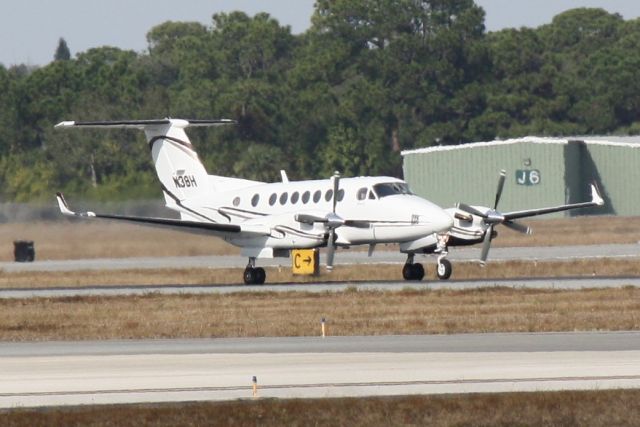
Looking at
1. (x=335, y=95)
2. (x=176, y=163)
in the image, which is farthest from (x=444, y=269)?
(x=335, y=95)

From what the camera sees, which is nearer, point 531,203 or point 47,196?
point 47,196

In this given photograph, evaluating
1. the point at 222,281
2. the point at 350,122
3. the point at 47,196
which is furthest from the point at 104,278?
the point at 350,122

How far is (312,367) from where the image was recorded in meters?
21.1

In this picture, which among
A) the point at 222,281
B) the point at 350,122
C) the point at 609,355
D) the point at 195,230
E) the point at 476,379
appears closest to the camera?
the point at 476,379

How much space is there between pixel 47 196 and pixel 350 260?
12.9 metres

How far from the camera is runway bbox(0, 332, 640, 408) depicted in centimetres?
1864

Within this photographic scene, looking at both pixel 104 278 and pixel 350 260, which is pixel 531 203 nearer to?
pixel 350 260

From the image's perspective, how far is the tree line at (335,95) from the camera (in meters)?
93.0

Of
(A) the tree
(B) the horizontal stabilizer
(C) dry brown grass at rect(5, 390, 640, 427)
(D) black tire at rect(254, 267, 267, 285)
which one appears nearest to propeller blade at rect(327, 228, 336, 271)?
(D) black tire at rect(254, 267, 267, 285)

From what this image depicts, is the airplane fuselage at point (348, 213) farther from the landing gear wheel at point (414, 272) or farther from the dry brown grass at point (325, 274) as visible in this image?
the dry brown grass at point (325, 274)

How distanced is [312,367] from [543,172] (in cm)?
6139

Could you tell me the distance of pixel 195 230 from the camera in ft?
142

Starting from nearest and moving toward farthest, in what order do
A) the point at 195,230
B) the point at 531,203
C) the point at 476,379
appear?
the point at 476,379, the point at 195,230, the point at 531,203

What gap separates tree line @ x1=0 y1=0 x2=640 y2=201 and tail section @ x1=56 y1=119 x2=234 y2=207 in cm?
3338
